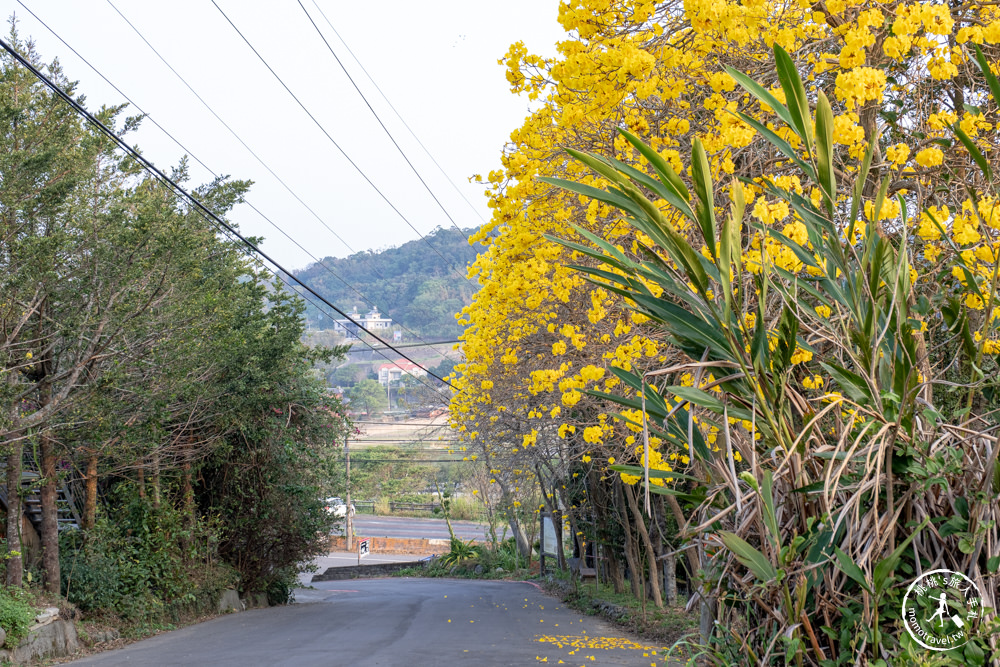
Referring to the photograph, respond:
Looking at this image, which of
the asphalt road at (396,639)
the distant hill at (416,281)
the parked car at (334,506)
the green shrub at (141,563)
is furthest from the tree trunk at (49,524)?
the distant hill at (416,281)

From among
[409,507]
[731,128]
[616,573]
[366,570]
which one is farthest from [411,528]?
[731,128]

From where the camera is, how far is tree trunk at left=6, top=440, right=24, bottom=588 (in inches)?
370

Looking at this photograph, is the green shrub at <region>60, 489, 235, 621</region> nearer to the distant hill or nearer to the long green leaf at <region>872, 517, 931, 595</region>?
the long green leaf at <region>872, 517, 931, 595</region>

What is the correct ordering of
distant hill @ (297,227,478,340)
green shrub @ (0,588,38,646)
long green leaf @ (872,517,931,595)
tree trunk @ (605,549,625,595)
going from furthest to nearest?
distant hill @ (297,227,478,340) < tree trunk @ (605,549,625,595) < green shrub @ (0,588,38,646) < long green leaf @ (872,517,931,595)

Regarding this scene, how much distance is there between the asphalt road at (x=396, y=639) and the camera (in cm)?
849

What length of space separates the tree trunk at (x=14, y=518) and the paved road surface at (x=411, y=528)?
33955 mm

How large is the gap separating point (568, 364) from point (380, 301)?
241ft

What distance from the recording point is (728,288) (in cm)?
204

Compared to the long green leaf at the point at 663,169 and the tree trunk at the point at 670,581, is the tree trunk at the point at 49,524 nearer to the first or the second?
the tree trunk at the point at 670,581

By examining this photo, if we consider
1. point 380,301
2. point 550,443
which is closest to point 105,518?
point 550,443

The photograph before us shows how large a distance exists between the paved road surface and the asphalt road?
29.2 m

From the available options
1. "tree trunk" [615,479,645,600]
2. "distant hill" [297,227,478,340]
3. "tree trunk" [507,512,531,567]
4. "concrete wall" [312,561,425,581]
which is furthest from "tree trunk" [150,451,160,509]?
"distant hill" [297,227,478,340]

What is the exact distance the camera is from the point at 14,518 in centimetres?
1011

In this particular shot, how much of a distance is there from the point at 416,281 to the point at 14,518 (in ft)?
230
